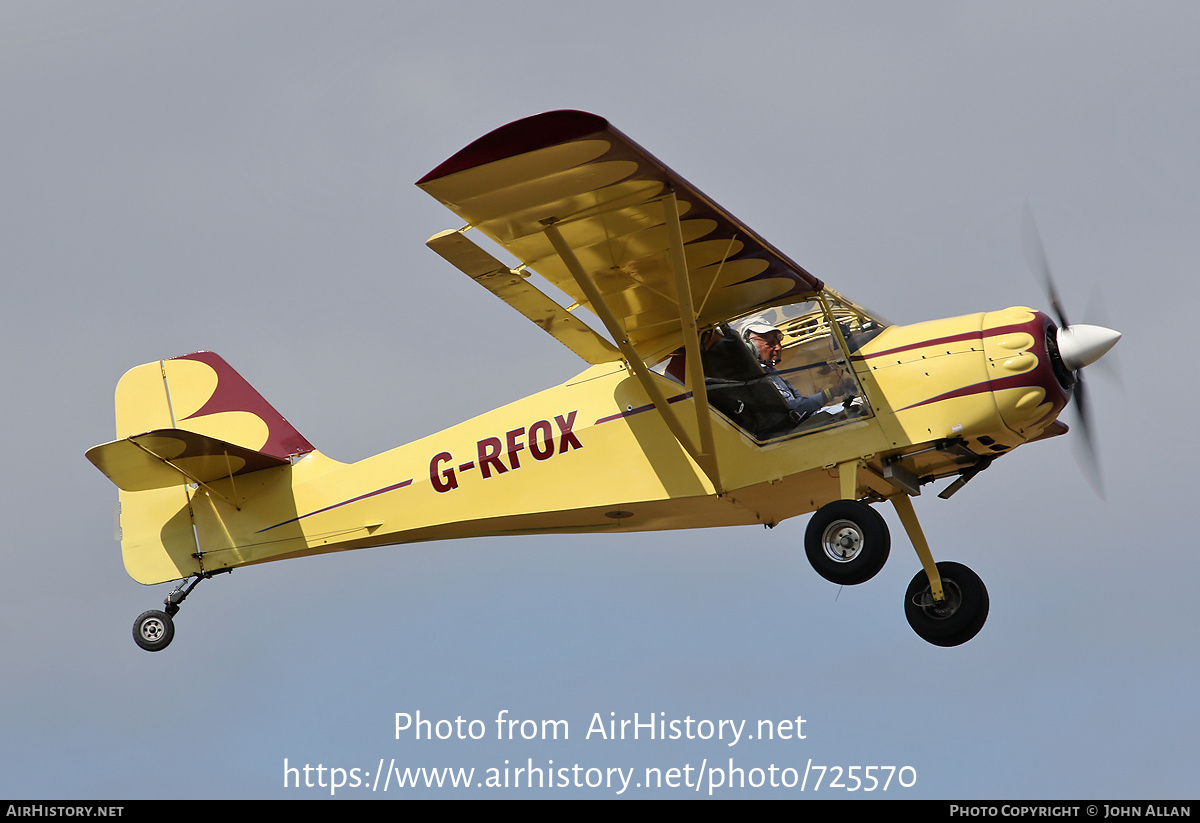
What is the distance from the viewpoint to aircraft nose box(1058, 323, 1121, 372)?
10.6m

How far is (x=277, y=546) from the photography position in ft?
41.9

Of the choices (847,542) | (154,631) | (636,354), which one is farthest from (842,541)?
(154,631)

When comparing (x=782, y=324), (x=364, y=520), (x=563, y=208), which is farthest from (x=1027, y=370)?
(x=364, y=520)

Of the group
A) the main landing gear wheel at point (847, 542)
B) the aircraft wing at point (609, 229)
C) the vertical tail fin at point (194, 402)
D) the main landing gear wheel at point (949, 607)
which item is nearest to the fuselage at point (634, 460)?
the main landing gear wheel at point (847, 542)

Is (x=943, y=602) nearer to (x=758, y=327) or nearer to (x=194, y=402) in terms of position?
(x=758, y=327)

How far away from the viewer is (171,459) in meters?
12.4

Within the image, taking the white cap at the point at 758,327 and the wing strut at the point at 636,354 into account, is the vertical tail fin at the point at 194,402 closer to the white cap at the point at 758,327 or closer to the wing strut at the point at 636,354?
the wing strut at the point at 636,354

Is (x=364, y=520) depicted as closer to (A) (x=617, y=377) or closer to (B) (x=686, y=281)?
(A) (x=617, y=377)

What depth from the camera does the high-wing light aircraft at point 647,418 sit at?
1020cm

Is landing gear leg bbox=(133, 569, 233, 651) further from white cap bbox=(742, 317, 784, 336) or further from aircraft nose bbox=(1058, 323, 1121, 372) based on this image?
aircraft nose bbox=(1058, 323, 1121, 372)

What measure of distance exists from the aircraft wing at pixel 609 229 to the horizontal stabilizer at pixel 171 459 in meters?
3.00

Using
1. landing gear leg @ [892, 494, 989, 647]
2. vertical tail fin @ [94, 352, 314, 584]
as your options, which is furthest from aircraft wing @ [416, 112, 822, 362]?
vertical tail fin @ [94, 352, 314, 584]

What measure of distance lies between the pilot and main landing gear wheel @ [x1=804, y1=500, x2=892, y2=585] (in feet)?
2.72

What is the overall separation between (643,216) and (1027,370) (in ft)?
9.71
